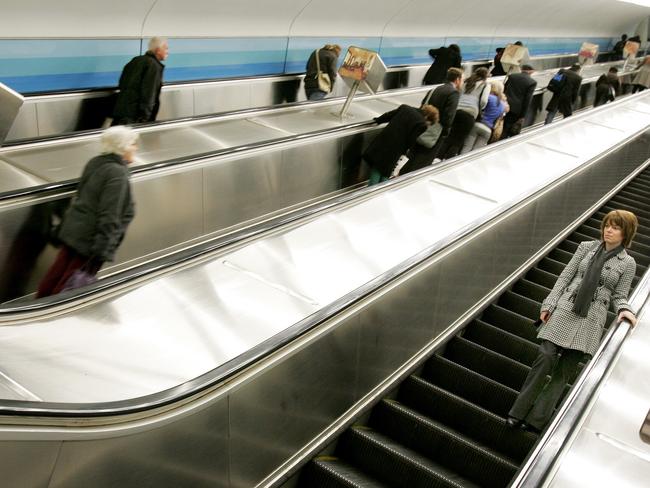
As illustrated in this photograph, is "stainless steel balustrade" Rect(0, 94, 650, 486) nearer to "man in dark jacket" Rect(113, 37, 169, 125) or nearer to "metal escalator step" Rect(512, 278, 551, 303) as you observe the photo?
"metal escalator step" Rect(512, 278, 551, 303)

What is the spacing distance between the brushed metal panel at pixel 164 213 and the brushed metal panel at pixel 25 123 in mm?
2634

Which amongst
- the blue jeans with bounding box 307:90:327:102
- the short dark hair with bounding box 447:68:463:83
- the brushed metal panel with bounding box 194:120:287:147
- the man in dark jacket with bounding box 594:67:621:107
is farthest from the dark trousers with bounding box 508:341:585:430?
the man in dark jacket with bounding box 594:67:621:107

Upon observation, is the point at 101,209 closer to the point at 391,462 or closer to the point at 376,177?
the point at 391,462

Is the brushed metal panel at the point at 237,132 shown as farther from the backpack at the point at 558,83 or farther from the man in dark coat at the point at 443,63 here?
the backpack at the point at 558,83

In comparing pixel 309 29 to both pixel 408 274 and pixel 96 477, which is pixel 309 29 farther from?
pixel 96 477

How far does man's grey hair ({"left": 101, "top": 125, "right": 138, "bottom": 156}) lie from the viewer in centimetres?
404

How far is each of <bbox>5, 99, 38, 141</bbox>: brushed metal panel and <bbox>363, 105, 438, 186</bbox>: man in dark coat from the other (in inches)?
142

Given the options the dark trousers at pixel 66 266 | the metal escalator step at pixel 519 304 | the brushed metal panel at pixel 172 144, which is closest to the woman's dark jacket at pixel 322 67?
the brushed metal panel at pixel 172 144

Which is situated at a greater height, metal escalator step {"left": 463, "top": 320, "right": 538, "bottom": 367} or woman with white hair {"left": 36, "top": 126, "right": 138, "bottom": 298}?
woman with white hair {"left": 36, "top": 126, "right": 138, "bottom": 298}

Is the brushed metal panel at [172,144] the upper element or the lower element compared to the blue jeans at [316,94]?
upper

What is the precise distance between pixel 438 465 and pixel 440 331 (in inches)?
47.7

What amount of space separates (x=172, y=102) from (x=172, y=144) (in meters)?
2.79

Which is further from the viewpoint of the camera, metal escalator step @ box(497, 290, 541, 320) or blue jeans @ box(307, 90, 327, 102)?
blue jeans @ box(307, 90, 327, 102)

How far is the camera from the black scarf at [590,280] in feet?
12.4
